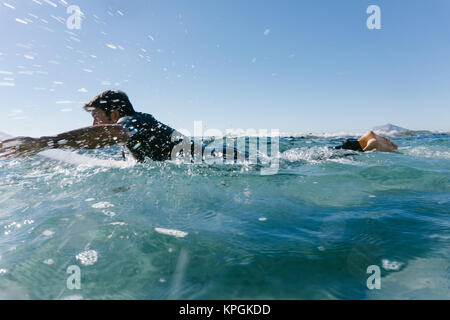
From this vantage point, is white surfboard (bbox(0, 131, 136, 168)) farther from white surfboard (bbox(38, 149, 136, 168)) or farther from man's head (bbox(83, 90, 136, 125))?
man's head (bbox(83, 90, 136, 125))

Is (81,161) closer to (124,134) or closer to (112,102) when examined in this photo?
(112,102)

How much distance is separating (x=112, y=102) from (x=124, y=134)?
140 centimetres

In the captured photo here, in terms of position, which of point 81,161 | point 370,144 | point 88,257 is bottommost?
point 88,257

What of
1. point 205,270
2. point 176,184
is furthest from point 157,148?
point 205,270

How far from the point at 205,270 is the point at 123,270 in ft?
1.91

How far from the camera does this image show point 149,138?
501 cm

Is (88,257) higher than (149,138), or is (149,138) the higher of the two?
(149,138)

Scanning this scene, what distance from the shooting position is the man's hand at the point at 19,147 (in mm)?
2904

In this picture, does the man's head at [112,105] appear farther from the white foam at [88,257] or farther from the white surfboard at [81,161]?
the white foam at [88,257]

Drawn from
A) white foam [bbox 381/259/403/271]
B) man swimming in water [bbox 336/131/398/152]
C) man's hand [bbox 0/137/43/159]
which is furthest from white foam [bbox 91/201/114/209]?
man swimming in water [bbox 336/131/398/152]

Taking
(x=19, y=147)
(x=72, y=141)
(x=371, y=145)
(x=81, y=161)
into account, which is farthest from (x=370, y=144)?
(x=19, y=147)
